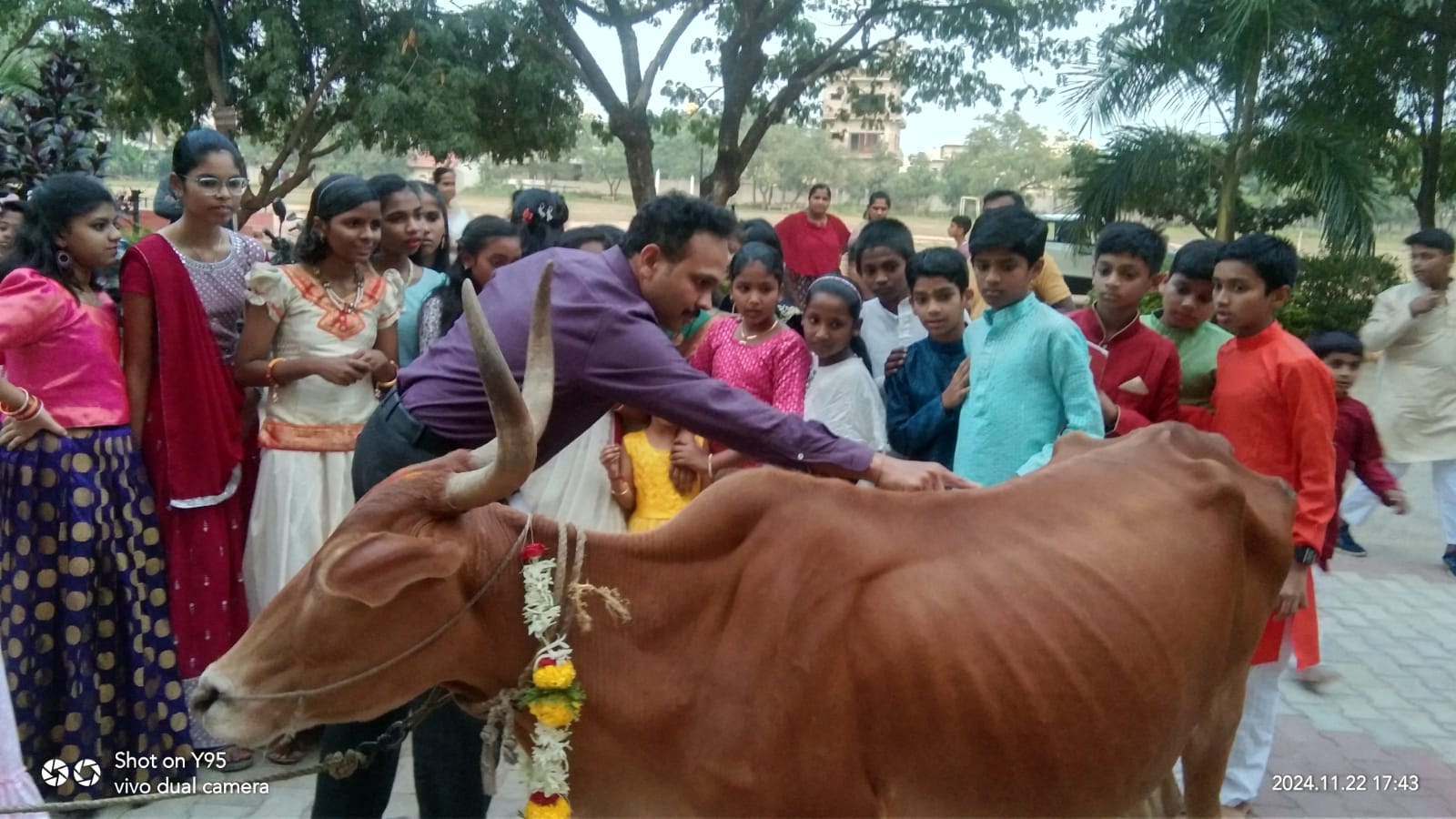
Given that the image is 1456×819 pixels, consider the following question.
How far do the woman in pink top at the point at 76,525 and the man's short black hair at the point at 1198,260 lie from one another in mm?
3602

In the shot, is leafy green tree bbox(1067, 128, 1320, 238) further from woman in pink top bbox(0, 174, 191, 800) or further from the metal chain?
the metal chain

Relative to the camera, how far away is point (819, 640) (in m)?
2.52

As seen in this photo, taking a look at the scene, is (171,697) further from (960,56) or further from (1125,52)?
(960,56)

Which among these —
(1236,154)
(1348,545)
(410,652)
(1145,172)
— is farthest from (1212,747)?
(1236,154)

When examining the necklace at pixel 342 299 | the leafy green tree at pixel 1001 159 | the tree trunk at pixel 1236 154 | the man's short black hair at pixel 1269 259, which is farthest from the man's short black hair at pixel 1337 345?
the leafy green tree at pixel 1001 159

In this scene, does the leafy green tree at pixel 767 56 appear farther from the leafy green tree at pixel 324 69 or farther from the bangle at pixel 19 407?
the bangle at pixel 19 407

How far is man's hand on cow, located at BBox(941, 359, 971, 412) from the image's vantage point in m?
4.09

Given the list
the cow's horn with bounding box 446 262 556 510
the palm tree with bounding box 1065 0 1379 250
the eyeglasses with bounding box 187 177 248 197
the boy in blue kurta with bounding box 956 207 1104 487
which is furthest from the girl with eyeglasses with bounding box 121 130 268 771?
the palm tree with bounding box 1065 0 1379 250

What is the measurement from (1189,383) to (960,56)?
14480mm

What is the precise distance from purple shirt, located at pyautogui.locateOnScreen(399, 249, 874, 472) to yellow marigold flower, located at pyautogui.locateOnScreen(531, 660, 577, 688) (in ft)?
2.37

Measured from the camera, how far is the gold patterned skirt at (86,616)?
3.88 m

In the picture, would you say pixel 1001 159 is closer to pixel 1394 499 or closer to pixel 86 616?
pixel 1394 499

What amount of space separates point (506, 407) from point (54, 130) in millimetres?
3624

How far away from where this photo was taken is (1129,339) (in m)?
4.34
